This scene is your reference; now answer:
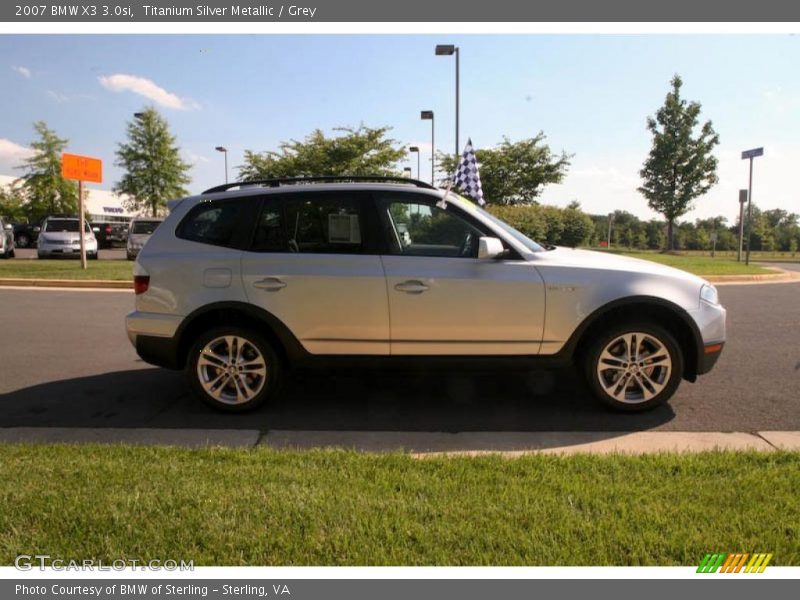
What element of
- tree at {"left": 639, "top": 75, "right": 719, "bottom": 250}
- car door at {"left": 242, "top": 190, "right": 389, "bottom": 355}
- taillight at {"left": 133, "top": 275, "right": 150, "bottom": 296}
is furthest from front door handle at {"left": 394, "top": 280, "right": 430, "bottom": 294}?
tree at {"left": 639, "top": 75, "right": 719, "bottom": 250}

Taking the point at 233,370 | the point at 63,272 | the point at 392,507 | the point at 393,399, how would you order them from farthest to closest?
the point at 63,272 → the point at 393,399 → the point at 233,370 → the point at 392,507

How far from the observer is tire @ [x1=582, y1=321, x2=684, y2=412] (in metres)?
4.39

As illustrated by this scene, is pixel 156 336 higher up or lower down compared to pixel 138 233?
lower down

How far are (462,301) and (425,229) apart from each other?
67 cm

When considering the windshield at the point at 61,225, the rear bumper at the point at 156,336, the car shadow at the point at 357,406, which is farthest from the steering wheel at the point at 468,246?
the windshield at the point at 61,225

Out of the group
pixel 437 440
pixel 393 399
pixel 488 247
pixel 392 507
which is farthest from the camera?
pixel 393 399

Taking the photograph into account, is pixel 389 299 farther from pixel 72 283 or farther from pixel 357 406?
pixel 72 283

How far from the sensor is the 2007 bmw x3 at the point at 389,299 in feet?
14.2

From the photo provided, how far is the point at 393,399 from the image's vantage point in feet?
16.3

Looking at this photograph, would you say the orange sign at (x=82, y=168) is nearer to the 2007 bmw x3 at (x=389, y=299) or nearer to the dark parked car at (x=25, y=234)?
the 2007 bmw x3 at (x=389, y=299)

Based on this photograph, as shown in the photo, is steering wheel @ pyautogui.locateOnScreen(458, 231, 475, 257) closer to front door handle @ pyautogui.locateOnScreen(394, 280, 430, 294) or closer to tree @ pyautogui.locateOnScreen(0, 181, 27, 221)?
front door handle @ pyautogui.locateOnScreen(394, 280, 430, 294)

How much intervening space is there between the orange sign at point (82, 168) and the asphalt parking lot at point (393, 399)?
12.4 meters

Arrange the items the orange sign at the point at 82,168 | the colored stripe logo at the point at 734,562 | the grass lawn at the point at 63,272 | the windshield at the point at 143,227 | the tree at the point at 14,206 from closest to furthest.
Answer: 1. the colored stripe logo at the point at 734,562
2. the grass lawn at the point at 63,272
3. the orange sign at the point at 82,168
4. the windshield at the point at 143,227
5. the tree at the point at 14,206

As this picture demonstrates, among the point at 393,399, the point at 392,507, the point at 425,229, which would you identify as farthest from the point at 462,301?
the point at 392,507
